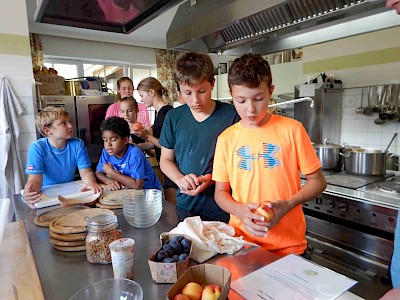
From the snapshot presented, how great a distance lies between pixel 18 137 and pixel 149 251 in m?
2.69

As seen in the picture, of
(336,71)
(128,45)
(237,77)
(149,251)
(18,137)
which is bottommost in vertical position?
(149,251)

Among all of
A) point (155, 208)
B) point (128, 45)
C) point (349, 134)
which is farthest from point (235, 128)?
point (128, 45)

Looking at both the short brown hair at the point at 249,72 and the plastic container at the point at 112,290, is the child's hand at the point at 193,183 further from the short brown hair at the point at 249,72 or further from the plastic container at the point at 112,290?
the plastic container at the point at 112,290

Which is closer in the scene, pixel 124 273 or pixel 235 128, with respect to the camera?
pixel 124 273

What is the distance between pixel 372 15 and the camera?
1.45m

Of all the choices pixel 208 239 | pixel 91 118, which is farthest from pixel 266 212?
pixel 91 118

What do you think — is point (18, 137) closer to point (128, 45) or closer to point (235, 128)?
point (235, 128)

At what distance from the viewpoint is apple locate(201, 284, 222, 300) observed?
0.64 metres

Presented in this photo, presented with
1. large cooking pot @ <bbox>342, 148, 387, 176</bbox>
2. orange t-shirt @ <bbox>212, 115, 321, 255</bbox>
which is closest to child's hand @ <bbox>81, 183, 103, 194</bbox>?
orange t-shirt @ <bbox>212, 115, 321, 255</bbox>

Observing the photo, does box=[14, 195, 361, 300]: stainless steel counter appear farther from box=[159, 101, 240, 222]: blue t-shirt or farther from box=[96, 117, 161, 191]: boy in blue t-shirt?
box=[96, 117, 161, 191]: boy in blue t-shirt

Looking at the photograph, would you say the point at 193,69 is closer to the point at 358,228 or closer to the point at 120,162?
the point at 120,162

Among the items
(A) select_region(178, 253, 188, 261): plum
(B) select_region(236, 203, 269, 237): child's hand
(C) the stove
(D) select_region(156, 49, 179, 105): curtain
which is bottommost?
(C) the stove

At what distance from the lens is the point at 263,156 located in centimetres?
109

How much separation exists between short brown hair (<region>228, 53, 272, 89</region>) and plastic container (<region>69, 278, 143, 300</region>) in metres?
0.74
